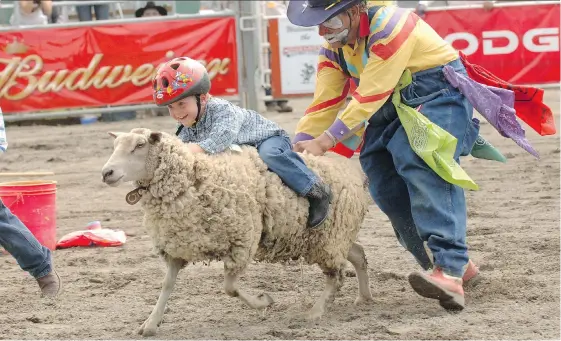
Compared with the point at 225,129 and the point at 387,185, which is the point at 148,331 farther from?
the point at 387,185

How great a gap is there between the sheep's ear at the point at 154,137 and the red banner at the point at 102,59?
8.18 m

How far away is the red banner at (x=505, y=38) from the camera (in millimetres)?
13719

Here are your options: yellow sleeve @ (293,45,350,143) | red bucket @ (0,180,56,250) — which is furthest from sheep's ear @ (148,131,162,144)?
red bucket @ (0,180,56,250)

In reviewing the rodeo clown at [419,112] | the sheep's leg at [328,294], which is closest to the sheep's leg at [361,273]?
the sheep's leg at [328,294]

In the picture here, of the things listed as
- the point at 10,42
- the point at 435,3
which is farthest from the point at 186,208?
the point at 435,3

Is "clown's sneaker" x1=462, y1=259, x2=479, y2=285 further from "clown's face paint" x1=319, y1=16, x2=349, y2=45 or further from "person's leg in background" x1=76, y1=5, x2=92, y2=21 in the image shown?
"person's leg in background" x1=76, y1=5, x2=92, y2=21

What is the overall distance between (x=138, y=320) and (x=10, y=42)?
8131mm

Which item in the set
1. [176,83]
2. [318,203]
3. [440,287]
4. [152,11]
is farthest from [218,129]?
[152,11]

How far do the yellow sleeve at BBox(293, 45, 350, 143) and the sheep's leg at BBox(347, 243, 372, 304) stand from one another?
0.66 m

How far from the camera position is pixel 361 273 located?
539 cm

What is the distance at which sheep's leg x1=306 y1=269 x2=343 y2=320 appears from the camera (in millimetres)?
5000

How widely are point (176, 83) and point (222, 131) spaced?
0.33 metres

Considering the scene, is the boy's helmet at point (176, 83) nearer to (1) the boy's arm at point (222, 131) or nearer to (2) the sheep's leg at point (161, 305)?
(1) the boy's arm at point (222, 131)

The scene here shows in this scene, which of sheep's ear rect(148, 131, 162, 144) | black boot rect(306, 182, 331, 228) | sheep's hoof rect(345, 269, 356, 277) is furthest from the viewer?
sheep's hoof rect(345, 269, 356, 277)
